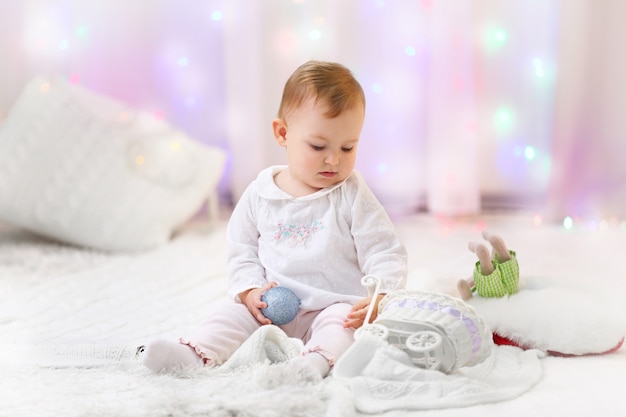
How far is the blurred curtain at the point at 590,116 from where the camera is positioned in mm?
2467

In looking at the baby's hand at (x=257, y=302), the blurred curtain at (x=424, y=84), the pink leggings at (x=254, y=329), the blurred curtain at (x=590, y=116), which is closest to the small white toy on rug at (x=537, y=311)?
the pink leggings at (x=254, y=329)

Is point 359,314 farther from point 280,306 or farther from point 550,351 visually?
point 550,351

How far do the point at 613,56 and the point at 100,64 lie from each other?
5.62ft

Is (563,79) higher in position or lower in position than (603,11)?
lower

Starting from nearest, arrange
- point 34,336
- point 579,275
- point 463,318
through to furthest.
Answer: point 463,318 → point 34,336 → point 579,275

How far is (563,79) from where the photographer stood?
8.17 ft

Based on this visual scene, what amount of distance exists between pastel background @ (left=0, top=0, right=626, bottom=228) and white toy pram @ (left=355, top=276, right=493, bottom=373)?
4.78 ft

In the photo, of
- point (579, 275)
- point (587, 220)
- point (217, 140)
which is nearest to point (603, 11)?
point (587, 220)

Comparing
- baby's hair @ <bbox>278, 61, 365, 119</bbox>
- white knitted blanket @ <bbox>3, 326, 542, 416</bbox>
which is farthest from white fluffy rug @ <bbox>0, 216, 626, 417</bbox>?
baby's hair @ <bbox>278, 61, 365, 119</bbox>

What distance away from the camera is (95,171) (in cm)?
241

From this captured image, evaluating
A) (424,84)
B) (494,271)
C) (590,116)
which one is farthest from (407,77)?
(494,271)

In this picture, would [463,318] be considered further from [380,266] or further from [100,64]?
[100,64]

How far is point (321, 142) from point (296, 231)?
0.57ft

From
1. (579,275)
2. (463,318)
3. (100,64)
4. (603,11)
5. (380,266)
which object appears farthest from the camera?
(100,64)
